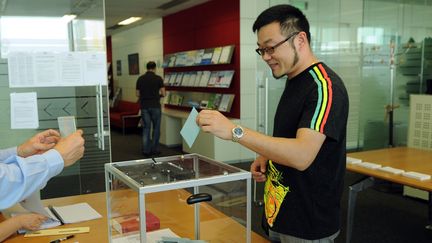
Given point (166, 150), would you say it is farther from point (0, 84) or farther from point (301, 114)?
point (301, 114)

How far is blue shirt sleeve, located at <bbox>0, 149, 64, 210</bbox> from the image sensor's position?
44.0 inches

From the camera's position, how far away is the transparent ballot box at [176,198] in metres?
1.16

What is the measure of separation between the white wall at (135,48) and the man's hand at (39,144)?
6.93 meters

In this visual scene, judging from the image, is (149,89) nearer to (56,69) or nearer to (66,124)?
(56,69)

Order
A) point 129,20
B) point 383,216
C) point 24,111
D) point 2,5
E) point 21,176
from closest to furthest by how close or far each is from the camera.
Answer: point 21,176 → point 2,5 → point 24,111 → point 383,216 → point 129,20

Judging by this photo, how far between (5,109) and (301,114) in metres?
3.11

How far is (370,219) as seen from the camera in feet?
12.3

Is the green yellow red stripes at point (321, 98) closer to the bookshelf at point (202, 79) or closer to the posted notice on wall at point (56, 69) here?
the posted notice on wall at point (56, 69)

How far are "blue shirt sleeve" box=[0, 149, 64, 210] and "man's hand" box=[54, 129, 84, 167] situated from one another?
0.14ft

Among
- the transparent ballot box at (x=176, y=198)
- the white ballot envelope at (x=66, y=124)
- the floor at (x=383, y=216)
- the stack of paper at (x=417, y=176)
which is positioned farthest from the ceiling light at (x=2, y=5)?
the stack of paper at (x=417, y=176)

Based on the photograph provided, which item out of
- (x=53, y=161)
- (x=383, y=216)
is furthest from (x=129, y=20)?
(x=53, y=161)

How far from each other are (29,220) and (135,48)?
29.0 feet

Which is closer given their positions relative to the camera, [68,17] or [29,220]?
[29,220]

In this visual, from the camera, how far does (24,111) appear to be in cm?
361
